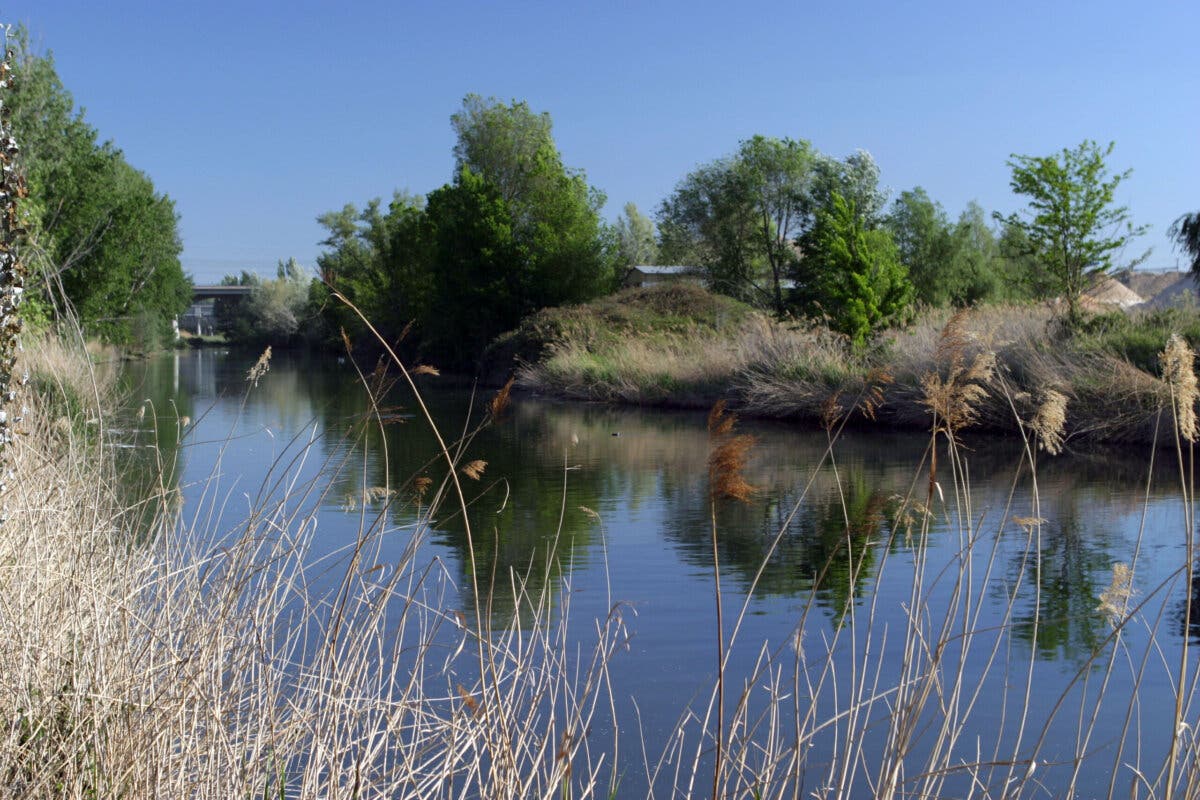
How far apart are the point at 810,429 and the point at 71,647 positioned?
17751 mm

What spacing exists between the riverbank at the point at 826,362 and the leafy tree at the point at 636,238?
31.9 metres

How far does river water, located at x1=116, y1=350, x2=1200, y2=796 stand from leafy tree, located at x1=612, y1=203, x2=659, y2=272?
5099 cm

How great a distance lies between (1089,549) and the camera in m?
9.66

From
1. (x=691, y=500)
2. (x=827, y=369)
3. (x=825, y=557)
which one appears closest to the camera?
(x=825, y=557)

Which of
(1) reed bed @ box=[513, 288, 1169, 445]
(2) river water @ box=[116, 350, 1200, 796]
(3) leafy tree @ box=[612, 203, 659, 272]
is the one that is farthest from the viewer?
(3) leafy tree @ box=[612, 203, 659, 272]

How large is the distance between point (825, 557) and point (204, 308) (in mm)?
105769

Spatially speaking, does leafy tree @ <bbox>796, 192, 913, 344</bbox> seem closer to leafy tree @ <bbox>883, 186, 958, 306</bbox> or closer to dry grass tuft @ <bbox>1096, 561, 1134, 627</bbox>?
dry grass tuft @ <bbox>1096, 561, 1134, 627</bbox>

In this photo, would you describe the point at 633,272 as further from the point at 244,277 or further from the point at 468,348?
the point at 244,277

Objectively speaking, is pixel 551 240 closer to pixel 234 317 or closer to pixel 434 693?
pixel 434 693

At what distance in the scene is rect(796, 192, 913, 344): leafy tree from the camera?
2400cm

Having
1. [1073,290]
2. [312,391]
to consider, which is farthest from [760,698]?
[1073,290]

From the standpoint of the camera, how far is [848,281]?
24.1 meters

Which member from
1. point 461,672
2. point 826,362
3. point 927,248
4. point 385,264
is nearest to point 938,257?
point 927,248

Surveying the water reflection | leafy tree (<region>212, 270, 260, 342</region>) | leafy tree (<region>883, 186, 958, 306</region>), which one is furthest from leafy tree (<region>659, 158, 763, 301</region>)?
leafy tree (<region>212, 270, 260, 342</region>)
